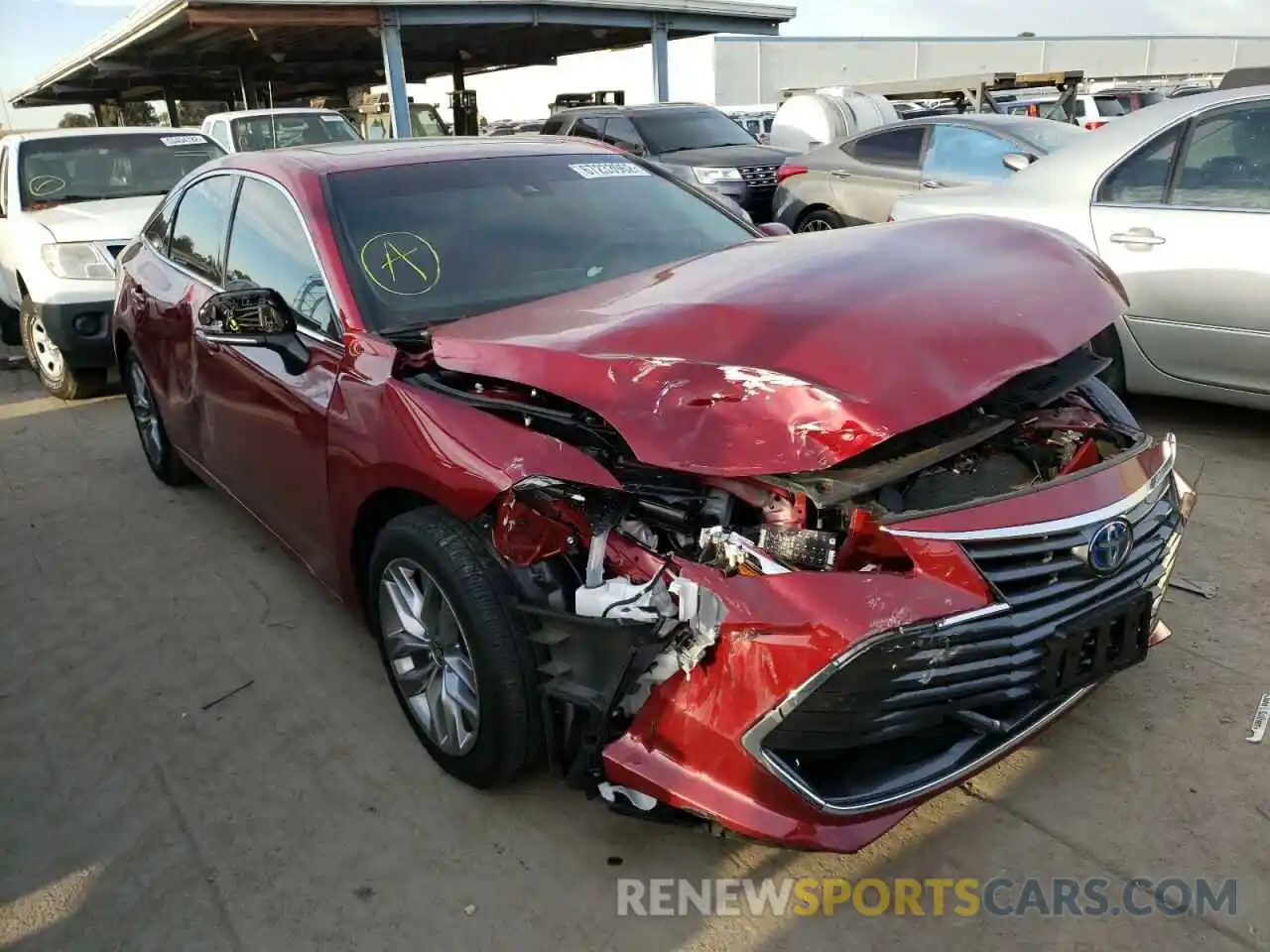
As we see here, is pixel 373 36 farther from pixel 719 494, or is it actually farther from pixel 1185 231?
pixel 719 494

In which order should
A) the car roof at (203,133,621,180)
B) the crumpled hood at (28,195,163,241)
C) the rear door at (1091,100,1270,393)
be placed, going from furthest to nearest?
the crumpled hood at (28,195,163,241), the rear door at (1091,100,1270,393), the car roof at (203,133,621,180)

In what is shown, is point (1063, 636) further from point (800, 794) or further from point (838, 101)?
point (838, 101)

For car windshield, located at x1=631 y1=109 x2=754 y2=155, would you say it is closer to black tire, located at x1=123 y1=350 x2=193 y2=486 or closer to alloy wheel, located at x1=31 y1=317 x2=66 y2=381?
alloy wheel, located at x1=31 y1=317 x2=66 y2=381

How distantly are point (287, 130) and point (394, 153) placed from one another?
1027 centimetres

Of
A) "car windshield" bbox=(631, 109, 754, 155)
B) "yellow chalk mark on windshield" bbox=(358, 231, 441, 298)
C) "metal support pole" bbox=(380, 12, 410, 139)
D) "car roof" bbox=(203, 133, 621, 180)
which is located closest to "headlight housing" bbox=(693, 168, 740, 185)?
"car windshield" bbox=(631, 109, 754, 155)

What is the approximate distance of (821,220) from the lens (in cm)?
879

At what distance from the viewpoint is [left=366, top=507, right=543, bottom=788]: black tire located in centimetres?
235

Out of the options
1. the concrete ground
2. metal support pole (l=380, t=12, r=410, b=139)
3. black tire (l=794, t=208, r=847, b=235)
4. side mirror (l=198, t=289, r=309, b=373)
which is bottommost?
the concrete ground

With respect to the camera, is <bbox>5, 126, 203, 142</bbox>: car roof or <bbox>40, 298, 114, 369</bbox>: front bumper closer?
<bbox>40, 298, 114, 369</bbox>: front bumper

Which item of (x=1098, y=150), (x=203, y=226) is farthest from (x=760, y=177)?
(x=203, y=226)

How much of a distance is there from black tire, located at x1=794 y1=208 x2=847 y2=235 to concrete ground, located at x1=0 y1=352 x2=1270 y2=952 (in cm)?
540

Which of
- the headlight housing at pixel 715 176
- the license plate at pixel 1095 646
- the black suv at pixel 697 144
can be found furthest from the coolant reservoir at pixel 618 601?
the headlight housing at pixel 715 176

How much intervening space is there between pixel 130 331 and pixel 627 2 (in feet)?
47.5

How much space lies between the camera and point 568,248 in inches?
129
